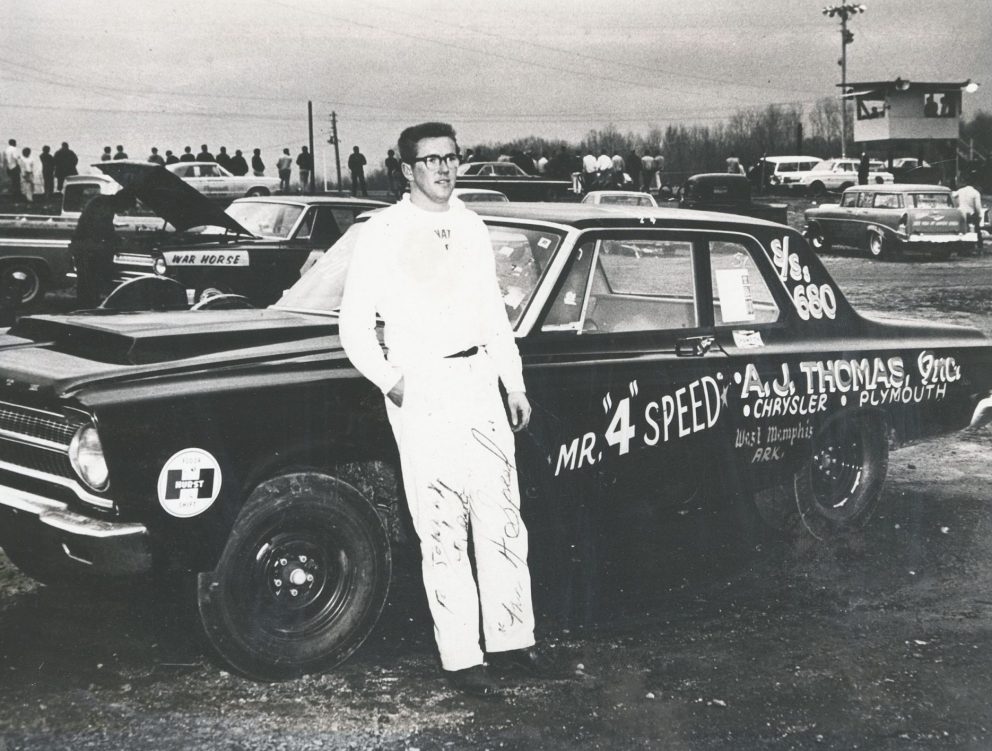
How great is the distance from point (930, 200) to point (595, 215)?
1852cm

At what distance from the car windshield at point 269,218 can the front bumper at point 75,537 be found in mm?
7687

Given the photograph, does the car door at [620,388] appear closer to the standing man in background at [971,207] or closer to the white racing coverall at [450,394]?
the white racing coverall at [450,394]

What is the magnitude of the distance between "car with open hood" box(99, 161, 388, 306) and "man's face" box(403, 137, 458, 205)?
6.22 meters

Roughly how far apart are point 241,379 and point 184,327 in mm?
573

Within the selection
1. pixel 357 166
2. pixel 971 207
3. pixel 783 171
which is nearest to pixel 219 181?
pixel 357 166

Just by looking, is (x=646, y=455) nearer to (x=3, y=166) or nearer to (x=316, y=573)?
(x=316, y=573)

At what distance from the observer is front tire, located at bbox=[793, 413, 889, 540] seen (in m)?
5.20

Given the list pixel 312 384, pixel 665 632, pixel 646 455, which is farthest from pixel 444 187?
pixel 665 632

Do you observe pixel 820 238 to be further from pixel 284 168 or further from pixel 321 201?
pixel 321 201

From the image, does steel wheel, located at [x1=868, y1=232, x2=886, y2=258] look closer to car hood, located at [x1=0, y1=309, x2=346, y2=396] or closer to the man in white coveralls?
car hood, located at [x1=0, y1=309, x2=346, y2=396]

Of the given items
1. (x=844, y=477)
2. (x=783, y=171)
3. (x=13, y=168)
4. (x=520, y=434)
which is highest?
(x=783, y=171)

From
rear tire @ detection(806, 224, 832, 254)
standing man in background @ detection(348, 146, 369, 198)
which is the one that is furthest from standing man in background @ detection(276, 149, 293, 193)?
rear tire @ detection(806, 224, 832, 254)

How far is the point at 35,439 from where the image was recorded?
11.6ft

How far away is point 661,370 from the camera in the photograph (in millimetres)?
4348
